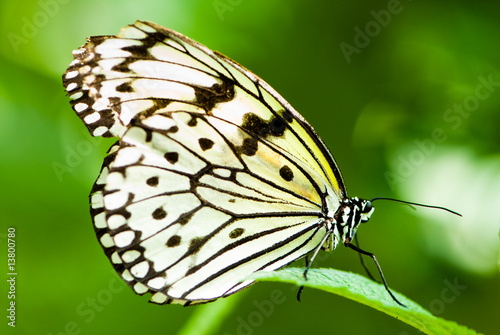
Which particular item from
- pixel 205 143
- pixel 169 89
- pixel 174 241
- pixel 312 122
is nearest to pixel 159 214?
pixel 174 241

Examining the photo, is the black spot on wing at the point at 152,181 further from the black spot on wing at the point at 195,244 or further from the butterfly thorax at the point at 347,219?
the butterfly thorax at the point at 347,219

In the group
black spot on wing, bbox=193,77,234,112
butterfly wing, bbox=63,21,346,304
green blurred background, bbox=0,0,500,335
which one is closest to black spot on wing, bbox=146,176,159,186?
butterfly wing, bbox=63,21,346,304

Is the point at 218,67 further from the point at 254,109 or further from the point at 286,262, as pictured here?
the point at 286,262

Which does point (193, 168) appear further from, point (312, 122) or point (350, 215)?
point (312, 122)

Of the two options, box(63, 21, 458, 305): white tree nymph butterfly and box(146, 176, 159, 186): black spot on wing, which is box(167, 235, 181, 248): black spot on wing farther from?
box(146, 176, 159, 186): black spot on wing

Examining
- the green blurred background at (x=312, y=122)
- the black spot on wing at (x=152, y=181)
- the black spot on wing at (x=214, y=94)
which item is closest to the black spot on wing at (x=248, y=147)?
the black spot on wing at (x=214, y=94)

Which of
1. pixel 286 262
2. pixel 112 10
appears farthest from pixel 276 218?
pixel 112 10

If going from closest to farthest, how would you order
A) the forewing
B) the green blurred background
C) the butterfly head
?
the forewing
the butterfly head
the green blurred background
